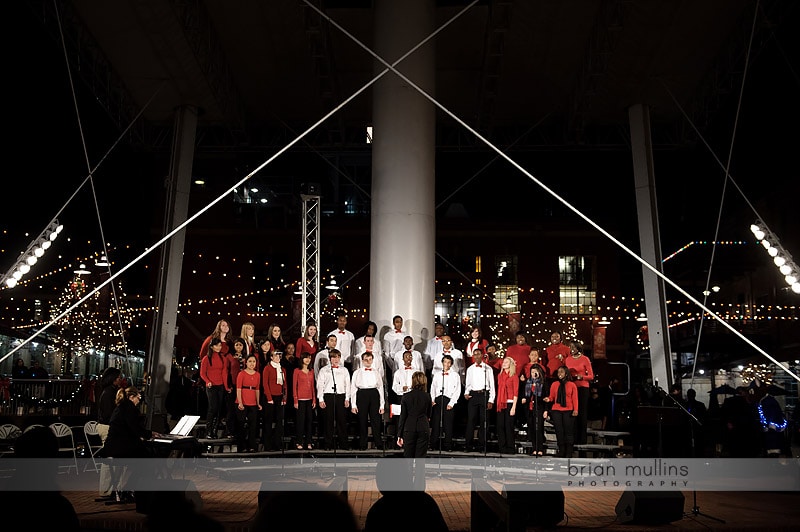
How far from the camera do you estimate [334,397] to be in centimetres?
1192

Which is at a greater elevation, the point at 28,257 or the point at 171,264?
the point at 171,264

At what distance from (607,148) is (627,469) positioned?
36.6 feet

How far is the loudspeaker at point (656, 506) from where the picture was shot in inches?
311

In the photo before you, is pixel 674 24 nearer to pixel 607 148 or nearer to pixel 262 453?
pixel 607 148

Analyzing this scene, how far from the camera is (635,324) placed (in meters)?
37.7

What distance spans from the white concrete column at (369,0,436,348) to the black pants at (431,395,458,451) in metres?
1.94

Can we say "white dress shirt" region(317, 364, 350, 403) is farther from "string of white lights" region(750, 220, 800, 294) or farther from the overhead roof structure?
"string of white lights" region(750, 220, 800, 294)

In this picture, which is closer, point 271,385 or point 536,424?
point 271,385

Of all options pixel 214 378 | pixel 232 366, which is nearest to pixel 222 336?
pixel 232 366

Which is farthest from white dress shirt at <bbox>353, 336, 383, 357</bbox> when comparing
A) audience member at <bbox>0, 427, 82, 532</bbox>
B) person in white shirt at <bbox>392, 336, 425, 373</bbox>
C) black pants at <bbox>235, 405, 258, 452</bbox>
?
audience member at <bbox>0, 427, 82, 532</bbox>

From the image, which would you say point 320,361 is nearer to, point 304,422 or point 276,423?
point 304,422

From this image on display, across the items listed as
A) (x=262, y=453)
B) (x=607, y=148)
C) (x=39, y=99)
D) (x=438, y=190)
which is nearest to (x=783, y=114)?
(x=607, y=148)

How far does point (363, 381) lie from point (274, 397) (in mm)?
1327

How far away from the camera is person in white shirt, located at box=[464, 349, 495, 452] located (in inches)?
478
